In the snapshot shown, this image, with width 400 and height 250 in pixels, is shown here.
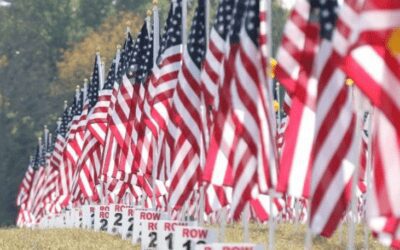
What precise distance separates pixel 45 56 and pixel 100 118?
Result: 82839 millimetres

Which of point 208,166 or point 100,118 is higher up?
point 100,118

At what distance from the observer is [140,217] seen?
33.4m

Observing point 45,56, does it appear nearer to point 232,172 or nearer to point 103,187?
point 103,187

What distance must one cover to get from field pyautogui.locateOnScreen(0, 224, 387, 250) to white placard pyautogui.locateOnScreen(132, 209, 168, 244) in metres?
0.27

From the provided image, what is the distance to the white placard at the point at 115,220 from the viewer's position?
38812 millimetres

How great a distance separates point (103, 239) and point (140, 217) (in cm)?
311

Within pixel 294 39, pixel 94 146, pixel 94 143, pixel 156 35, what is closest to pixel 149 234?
pixel 156 35

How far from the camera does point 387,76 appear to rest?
16062mm

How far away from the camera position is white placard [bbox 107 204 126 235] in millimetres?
38812

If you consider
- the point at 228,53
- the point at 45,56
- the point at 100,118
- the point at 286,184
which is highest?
the point at 45,56

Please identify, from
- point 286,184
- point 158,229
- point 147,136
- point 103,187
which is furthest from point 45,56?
point 286,184

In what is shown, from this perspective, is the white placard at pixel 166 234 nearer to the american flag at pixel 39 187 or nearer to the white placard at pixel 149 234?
the white placard at pixel 149 234

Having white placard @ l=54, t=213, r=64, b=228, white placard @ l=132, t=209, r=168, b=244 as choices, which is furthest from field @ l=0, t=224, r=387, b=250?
white placard @ l=54, t=213, r=64, b=228

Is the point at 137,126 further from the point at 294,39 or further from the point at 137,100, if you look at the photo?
the point at 294,39
